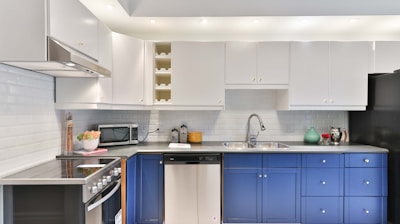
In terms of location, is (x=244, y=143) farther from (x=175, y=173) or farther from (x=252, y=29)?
(x=252, y=29)

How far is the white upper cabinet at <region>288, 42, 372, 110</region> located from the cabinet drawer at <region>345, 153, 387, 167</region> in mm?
604

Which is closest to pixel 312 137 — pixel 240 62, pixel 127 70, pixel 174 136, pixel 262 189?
pixel 262 189

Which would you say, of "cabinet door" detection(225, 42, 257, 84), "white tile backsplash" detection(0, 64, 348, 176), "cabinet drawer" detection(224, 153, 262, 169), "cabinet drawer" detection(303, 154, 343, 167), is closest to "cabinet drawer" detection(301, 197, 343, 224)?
"cabinet drawer" detection(303, 154, 343, 167)

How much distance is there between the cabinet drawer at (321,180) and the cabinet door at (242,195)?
0.51 metres

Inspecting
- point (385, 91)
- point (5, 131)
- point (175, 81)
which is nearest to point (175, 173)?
point (175, 81)

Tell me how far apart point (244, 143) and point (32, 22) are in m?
2.60

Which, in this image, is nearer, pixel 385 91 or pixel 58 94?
pixel 58 94

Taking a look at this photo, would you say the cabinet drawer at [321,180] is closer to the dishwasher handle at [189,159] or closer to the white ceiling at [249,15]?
the dishwasher handle at [189,159]

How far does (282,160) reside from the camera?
2.74 m

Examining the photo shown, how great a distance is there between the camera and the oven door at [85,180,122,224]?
1.64 metres

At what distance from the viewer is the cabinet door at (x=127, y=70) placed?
278cm

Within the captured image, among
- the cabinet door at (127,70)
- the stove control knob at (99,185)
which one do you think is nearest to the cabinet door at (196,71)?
the cabinet door at (127,70)

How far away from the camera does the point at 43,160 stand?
2.16 meters

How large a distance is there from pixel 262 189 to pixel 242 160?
383 millimetres
